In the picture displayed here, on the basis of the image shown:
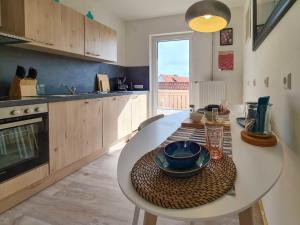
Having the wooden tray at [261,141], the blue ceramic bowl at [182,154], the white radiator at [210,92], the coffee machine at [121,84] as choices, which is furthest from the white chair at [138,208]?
the coffee machine at [121,84]

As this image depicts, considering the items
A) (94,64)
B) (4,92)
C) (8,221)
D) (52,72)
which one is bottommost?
(8,221)

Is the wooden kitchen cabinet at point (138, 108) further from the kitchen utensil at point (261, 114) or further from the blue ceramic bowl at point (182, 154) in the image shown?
the blue ceramic bowl at point (182, 154)

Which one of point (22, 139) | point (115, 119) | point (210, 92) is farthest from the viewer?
point (210, 92)

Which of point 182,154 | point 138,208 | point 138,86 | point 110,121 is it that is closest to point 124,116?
point 110,121

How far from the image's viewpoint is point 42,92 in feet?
8.98

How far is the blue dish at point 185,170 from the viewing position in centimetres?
66

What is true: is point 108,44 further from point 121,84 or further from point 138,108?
point 138,108

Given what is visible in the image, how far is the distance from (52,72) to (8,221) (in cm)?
181

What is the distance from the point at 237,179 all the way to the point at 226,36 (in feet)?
13.0

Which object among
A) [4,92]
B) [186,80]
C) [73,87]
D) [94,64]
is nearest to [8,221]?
[4,92]

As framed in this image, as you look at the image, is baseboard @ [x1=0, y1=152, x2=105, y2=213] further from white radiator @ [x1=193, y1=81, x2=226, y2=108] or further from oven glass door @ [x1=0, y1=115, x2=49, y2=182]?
white radiator @ [x1=193, y1=81, x2=226, y2=108]

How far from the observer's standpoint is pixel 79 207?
1.90 m

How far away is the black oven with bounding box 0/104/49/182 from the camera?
1784mm

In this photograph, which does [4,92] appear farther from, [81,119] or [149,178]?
[149,178]
